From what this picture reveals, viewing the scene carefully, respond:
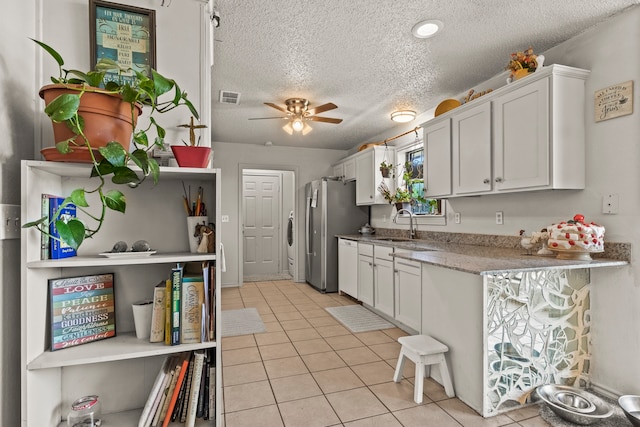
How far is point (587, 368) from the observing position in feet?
7.05

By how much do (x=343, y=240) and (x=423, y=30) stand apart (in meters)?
2.93

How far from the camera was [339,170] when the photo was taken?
5.62m

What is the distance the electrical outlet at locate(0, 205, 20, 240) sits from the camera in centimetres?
116

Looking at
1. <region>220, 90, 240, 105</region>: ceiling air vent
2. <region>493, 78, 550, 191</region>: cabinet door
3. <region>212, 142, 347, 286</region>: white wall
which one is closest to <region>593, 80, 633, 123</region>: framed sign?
<region>493, 78, 550, 191</region>: cabinet door

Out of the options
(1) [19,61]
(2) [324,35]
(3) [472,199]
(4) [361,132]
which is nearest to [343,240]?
(4) [361,132]

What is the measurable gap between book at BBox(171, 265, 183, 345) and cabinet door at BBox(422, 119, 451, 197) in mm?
2508

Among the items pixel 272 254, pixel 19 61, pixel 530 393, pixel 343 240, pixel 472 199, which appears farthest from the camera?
pixel 272 254

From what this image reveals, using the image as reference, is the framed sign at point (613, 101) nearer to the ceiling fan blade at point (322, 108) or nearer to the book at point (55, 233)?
the ceiling fan blade at point (322, 108)

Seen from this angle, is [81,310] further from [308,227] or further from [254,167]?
[254,167]

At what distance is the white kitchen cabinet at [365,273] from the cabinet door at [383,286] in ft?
0.36

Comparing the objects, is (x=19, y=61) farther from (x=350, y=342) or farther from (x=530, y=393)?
(x=530, y=393)

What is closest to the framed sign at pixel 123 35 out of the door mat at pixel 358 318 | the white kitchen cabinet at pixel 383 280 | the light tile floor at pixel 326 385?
the light tile floor at pixel 326 385

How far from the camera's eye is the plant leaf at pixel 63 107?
3.26 feet

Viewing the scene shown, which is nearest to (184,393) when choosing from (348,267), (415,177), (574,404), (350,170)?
(574,404)
